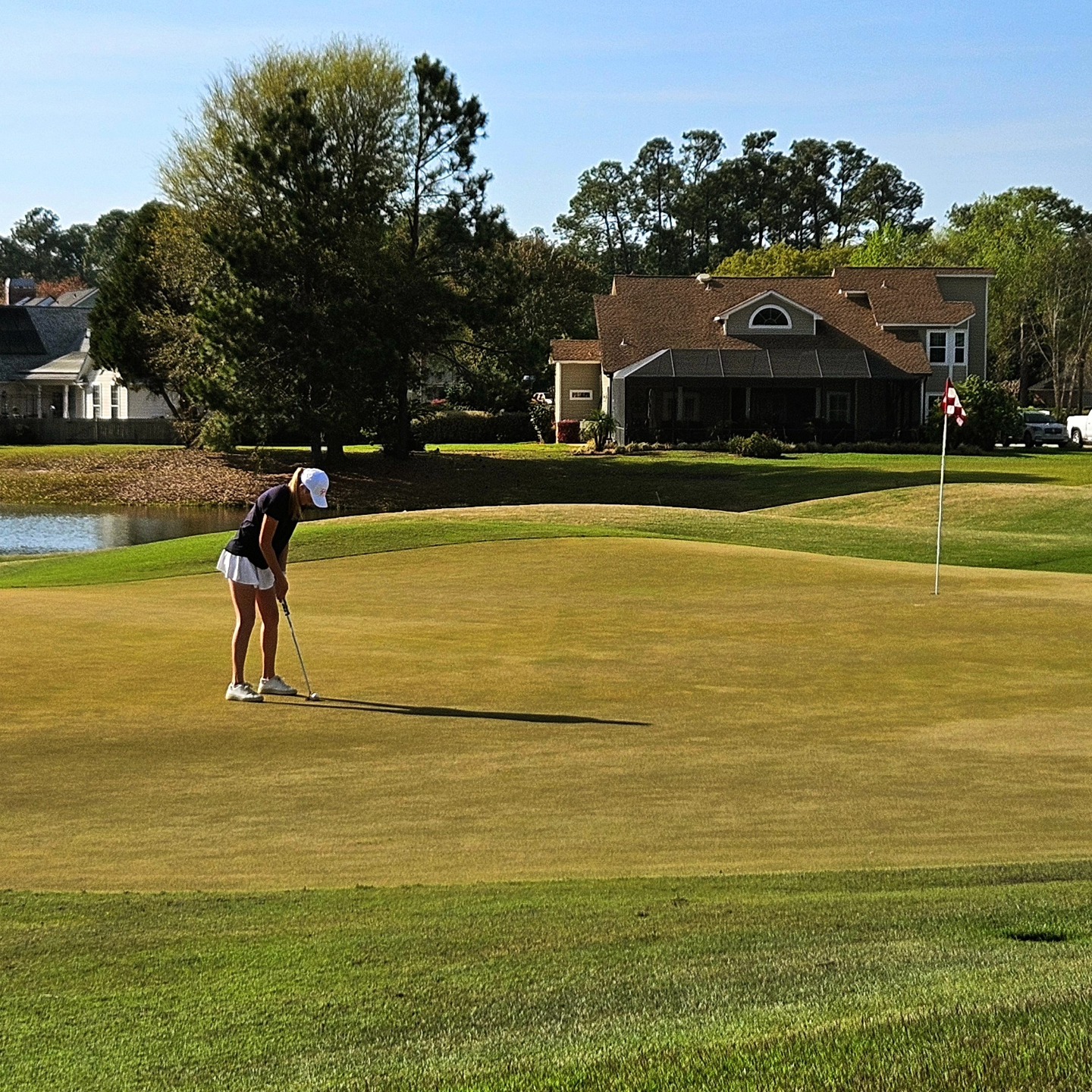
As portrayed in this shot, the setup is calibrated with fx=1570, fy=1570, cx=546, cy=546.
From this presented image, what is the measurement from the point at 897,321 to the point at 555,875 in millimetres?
74369

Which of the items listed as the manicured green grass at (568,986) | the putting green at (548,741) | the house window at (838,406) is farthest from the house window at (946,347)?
the manicured green grass at (568,986)

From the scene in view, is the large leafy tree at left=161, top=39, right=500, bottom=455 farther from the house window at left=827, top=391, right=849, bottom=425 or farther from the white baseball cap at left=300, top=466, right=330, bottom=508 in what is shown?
the white baseball cap at left=300, top=466, right=330, bottom=508

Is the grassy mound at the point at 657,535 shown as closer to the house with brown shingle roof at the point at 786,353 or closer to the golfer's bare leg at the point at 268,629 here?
the golfer's bare leg at the point at 268,629

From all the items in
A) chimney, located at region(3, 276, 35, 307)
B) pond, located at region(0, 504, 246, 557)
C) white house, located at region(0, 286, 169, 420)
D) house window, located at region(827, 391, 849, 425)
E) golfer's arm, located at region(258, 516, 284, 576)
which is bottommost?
pond, located at region(0, 504, 246, 557)

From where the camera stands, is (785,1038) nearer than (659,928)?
Yes

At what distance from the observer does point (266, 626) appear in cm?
1375

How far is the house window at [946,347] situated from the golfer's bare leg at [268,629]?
230 feet

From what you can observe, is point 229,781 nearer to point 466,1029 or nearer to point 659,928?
point 659,928

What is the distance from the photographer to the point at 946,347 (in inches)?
3145

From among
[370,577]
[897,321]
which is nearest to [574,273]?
[897,321]

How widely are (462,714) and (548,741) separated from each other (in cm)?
131

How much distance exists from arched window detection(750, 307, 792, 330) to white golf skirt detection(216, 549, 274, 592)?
216ft

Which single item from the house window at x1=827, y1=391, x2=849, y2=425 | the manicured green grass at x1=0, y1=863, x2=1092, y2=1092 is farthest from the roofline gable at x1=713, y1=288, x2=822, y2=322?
the manicured green grass at x1=0, y1=863, x2=1092, y2=1092

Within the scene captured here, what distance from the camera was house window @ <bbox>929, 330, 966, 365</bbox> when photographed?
7969 cm
